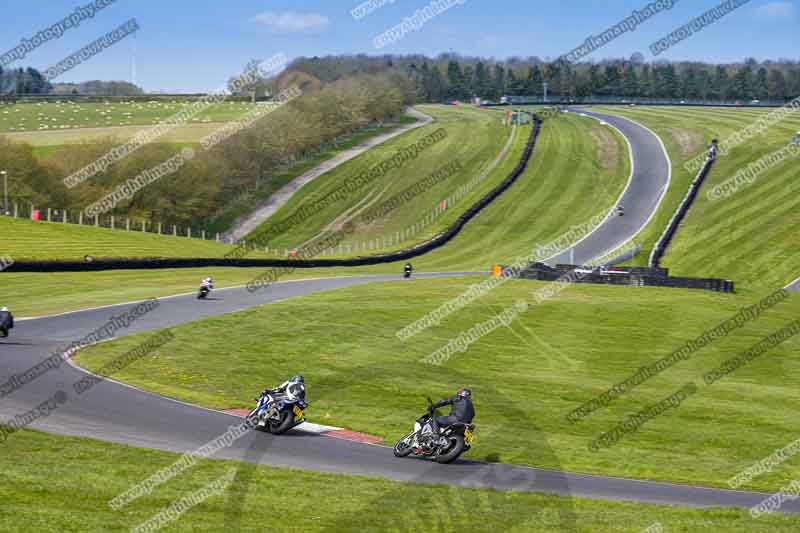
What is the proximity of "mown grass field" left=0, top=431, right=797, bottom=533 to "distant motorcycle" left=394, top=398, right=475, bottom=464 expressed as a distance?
2.33 m

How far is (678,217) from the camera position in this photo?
80.2 meters

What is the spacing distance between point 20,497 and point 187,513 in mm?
2405

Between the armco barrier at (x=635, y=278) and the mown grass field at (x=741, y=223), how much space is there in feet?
50.0

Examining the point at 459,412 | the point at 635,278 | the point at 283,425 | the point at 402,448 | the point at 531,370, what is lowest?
the point at 531,370

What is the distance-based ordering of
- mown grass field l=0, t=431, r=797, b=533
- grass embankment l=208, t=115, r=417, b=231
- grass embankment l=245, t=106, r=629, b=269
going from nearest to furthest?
mown grass field l=0, t=431, r=797, b=533 → grass embankment l=245, t=106, r=629, b=269 → grass embankment l=208, t=115, r=417, b=231

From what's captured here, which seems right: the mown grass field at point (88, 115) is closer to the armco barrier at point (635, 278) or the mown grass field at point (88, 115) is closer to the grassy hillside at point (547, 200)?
the grassy hillside at point (547, 200)

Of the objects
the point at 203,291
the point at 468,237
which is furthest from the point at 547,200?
the point at 203,291

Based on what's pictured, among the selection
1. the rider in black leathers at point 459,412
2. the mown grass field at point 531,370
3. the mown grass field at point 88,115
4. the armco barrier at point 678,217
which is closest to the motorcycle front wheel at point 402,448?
the rider in black leathers at point 459,412

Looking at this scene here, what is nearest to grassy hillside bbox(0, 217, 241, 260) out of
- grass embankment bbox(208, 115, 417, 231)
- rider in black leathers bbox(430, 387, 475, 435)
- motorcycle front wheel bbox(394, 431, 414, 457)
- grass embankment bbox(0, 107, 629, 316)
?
grass embankment bbox(0, 107, 629, 316)

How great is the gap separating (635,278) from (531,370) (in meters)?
18.5

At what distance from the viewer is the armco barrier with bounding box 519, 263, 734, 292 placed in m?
48.8

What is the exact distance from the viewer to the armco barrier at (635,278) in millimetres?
48844

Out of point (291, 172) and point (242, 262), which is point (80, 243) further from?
point (291, 172)

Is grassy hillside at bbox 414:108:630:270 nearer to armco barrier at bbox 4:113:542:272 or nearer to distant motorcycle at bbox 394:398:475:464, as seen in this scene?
armco barrier at bbox 4:113:542:272
